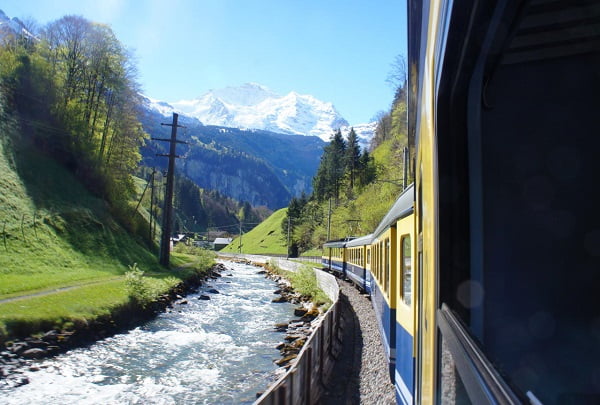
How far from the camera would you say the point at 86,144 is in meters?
34.9

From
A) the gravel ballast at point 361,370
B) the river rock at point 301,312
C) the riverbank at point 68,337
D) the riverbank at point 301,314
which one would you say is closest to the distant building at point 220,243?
the riverbank at point 301,314

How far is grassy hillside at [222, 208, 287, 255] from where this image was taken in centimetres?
9594

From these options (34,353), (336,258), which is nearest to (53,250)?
(34,353)

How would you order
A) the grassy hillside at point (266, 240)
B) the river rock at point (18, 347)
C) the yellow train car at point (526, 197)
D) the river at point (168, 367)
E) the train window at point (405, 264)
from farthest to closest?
the grassy hillside at point (266, 240)
the river rock at point (18, 347)
the river at point (168, 367)
the train window at point (405, 264)
the yellow train car at point (526, 197)

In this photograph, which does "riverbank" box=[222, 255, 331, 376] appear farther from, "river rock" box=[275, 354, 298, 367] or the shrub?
the shrub

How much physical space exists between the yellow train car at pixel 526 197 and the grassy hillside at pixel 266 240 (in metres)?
87.1

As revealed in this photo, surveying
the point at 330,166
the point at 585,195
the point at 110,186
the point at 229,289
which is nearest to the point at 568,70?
the point at 585,195

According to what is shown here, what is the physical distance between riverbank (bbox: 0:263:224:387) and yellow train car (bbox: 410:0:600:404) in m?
11.0

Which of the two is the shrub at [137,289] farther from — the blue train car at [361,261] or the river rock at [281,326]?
the blue train car at [361,261]

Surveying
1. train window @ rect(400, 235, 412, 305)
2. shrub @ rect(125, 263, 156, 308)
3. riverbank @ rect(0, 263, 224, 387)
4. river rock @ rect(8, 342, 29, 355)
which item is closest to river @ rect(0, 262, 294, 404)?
riverbank @ rect(0, 263, 224, 387)

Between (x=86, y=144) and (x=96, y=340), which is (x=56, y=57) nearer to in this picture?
(x=86, y=144)

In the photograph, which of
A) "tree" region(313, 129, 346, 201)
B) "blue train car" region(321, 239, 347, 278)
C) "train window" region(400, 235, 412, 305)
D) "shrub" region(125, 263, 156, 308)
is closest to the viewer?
"train window" region(400, 235, 412, 305)

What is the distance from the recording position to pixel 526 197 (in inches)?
90.7

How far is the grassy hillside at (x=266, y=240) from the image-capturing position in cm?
9594
